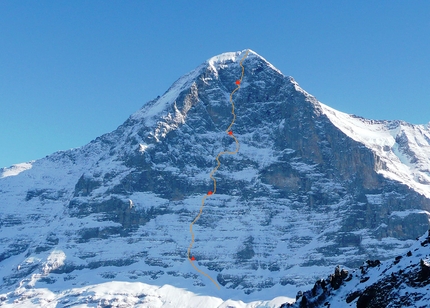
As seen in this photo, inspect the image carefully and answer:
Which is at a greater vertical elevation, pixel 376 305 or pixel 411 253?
pixel 411 253

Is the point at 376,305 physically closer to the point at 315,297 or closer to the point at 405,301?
the point at 405,301

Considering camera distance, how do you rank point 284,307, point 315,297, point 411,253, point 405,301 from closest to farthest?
point 405,301, point 411,253, point 315,297, point 284,307

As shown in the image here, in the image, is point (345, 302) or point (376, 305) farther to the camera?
point (345, 302)

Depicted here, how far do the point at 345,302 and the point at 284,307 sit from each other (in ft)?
40.8

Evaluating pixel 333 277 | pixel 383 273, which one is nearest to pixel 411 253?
pixel 383 273

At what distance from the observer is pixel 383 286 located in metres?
47.1

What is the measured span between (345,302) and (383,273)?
3.86 metres

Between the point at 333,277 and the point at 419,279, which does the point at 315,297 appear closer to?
the point at 333,277

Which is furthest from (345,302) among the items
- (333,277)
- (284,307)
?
(284,307)

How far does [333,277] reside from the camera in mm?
60312

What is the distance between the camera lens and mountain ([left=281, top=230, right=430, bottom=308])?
4369 cm

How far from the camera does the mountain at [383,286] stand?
4369 cm

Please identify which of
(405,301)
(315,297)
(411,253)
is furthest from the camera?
(315,297)

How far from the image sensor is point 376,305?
45.3m
